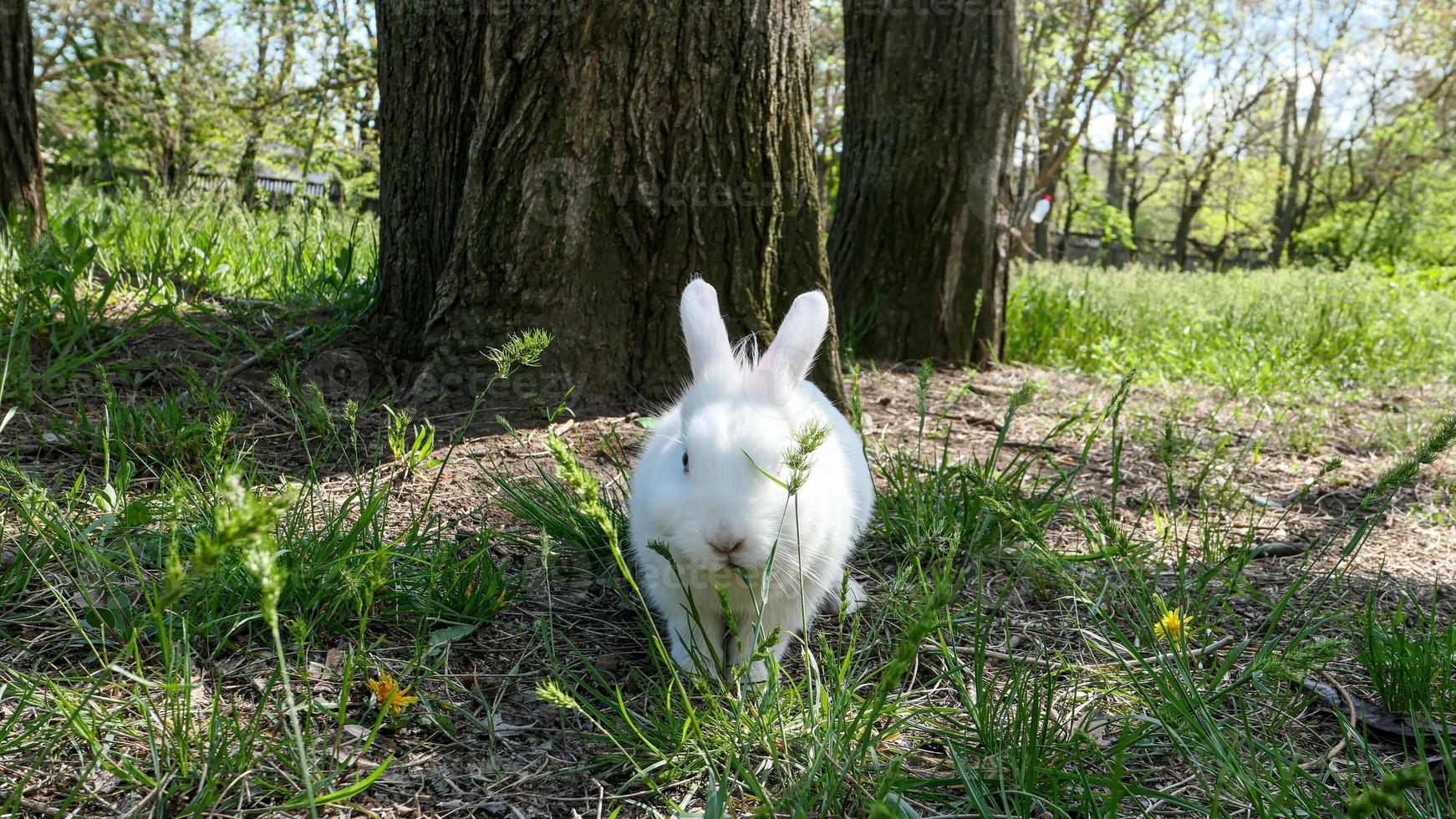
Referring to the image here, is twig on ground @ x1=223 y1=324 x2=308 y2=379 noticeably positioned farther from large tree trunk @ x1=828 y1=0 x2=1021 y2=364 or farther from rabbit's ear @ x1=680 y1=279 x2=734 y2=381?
large tree trunk @ x1=828 y1=0 x2=1021 y2=364

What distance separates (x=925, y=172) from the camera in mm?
5051

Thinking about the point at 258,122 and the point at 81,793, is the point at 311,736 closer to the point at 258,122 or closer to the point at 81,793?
the point at 81,793

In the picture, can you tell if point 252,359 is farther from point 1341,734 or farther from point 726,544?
point 1341,734

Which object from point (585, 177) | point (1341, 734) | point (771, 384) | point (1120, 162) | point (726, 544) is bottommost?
point (1341, 734)

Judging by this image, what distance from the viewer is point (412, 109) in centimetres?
327

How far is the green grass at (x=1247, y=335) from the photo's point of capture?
18.8ft

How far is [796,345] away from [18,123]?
401 cm

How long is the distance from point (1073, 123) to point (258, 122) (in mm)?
14907

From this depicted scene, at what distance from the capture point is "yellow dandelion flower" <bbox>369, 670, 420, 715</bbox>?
69.5 inches

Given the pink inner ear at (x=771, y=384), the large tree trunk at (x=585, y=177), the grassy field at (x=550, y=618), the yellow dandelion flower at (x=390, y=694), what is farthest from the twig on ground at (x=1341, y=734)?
the large tree trunk at (x=585, y=177)

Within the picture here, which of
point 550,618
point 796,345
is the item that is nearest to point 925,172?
point 796,345

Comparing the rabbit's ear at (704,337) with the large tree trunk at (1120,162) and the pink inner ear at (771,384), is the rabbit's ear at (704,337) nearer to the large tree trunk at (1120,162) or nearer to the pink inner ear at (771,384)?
the pink inner ear at (771,384)

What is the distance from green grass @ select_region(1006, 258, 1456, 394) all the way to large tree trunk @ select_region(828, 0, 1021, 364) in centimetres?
95

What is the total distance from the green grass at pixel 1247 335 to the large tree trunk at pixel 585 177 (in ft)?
9.04
